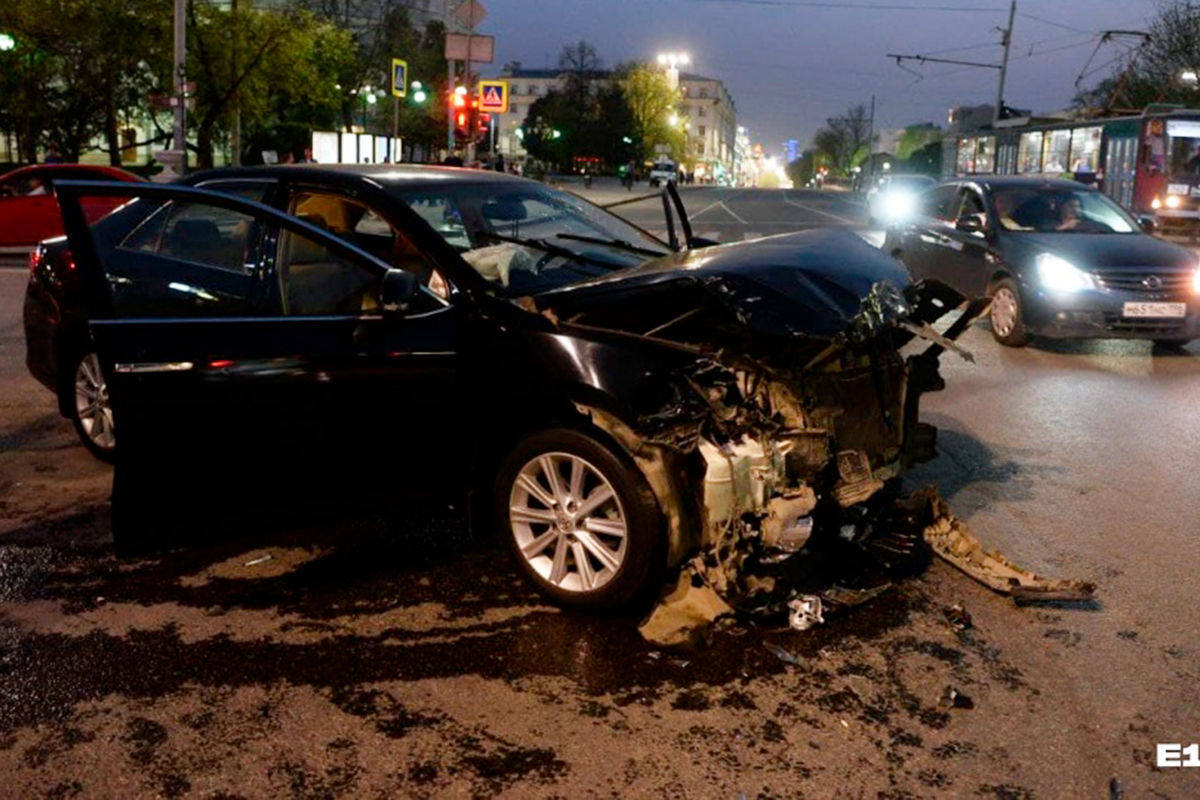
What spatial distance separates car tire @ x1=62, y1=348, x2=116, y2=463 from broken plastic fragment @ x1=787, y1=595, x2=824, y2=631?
389 cm

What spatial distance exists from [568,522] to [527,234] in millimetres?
1647

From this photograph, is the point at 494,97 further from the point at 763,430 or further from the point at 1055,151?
the point at 763,430

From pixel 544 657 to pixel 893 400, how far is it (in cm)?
186

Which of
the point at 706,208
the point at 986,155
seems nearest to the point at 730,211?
the point at 706,208

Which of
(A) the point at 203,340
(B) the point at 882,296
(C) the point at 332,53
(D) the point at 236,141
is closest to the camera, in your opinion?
(A) the point at 203,340

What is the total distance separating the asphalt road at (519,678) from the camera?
312cm

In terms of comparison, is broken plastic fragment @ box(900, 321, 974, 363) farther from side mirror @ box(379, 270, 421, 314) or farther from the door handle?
the door handle

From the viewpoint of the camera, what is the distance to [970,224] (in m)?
11.1

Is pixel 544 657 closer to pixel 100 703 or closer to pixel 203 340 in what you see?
pixel 100 703

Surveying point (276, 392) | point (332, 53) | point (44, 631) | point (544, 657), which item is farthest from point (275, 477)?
point (332, 53)

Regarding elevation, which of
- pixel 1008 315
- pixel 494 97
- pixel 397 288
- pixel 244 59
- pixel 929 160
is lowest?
pixel 1008 315

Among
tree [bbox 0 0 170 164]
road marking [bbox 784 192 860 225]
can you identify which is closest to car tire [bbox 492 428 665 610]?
tree [bbox 0 0 170 164]

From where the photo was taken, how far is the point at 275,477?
13.9 feet

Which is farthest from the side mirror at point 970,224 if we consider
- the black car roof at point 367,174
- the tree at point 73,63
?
the tree at point 73,63
